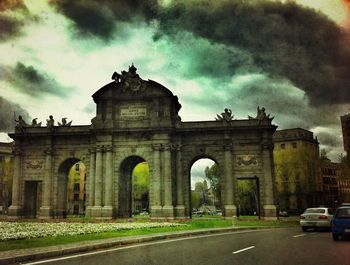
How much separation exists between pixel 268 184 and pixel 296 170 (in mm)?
30335

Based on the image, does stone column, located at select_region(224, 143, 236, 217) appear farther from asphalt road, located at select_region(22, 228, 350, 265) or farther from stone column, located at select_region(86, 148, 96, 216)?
asphalt road, located at select_region(22, 228, 350, 265)

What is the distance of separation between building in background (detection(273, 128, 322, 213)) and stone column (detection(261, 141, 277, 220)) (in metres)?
24.8

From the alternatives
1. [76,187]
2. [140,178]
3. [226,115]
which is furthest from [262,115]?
[76,187]

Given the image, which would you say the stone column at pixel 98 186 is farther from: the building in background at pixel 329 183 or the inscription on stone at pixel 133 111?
the building in background at pixel 329 183

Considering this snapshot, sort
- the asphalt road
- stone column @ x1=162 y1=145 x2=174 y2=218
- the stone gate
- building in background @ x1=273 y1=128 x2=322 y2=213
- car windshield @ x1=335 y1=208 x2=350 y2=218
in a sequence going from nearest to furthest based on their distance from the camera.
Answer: the asphalt road
car windshield @ x1=335 y1=208 x2=350 y2=218
stone column @ x1=162 y1=145 x2=174 y2=218
the stone gate
building in background @ x1=273 y1=128 x2=322 y2=213

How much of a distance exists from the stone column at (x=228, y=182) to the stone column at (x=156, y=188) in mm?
7401

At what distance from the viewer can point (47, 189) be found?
1674 inches

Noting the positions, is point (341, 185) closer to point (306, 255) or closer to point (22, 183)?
point (22, 183)

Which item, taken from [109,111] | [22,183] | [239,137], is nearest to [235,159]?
[239,137]

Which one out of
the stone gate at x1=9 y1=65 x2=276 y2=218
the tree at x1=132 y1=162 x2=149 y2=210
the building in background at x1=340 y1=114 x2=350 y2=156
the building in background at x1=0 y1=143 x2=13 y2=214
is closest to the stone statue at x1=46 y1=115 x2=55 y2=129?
the stone gate at x1=9 y1=65 x2=276 y2=218

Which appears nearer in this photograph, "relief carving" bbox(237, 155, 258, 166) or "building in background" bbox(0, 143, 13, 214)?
"relief carving" bbox(237, 155, 258, 166)

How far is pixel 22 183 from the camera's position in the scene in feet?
143

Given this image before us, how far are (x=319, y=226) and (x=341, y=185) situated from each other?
299ft

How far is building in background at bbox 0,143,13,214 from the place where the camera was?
68050mm
